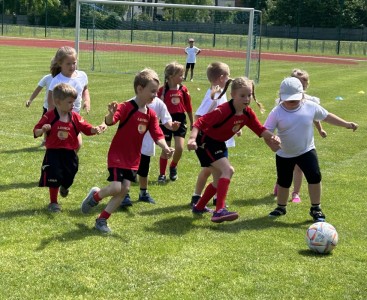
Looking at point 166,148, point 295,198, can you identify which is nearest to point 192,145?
point 166,148

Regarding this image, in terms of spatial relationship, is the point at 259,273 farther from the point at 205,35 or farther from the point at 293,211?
Result: the point at 205,35

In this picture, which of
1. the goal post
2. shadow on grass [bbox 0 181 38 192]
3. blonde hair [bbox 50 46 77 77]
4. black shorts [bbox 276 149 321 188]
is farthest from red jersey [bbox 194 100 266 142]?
the goal post

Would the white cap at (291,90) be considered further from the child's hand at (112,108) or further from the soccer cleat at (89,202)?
the soccer cleat at (89,202)

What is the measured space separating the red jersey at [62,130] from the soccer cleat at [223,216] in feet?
5.44

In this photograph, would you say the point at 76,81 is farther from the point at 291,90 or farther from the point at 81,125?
the point at 291,90

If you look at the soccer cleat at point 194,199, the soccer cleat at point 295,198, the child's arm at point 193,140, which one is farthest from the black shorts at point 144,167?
the soccer cleat at point 295,198

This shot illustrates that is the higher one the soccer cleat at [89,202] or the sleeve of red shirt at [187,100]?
the sleeve of red shirt at [187,100]

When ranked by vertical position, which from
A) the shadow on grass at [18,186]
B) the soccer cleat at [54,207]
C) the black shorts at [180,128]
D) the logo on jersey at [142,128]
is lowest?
the shadow on grass at [18,186]

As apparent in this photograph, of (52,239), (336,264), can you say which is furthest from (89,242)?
(336,264)

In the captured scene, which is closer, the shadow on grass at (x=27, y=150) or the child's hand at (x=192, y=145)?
the child's hand at (x=192, y=145)

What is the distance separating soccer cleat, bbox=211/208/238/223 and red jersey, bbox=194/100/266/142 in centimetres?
81

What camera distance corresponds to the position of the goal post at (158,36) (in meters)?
26.7

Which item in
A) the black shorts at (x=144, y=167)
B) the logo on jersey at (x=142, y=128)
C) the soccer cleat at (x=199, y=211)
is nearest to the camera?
the logo on jersey at (x=142, y=128)

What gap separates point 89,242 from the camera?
5883 mm
